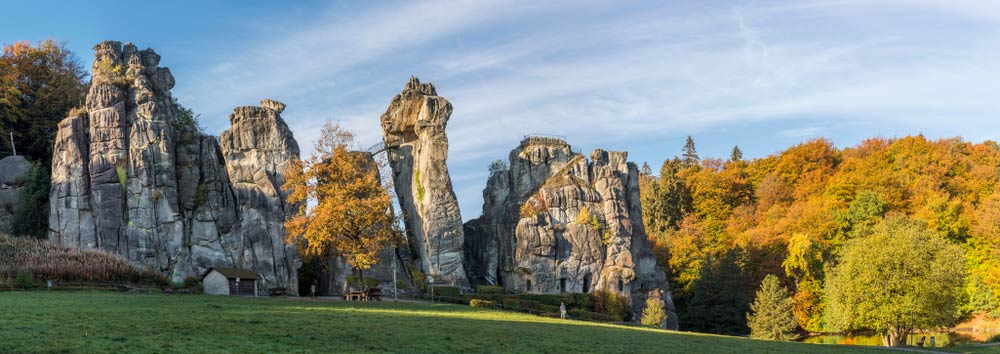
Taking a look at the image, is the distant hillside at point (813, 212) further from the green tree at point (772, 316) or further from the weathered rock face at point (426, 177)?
the weathered rock face at point (426, 177)

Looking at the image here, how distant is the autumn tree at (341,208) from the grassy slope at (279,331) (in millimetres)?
13452

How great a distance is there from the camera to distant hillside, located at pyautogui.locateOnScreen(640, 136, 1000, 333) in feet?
239

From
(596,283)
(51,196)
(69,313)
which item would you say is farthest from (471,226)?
(69,313)

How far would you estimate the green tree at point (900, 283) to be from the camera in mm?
50781

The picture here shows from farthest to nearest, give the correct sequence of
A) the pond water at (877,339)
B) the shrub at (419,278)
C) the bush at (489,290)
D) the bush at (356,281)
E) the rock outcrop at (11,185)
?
1. the shrub at (419,278)
2. the bush at (489,290)
3. the rock outcrop at (11,185)
4. the pond water at (877,339)
5. the bush at (356,281)

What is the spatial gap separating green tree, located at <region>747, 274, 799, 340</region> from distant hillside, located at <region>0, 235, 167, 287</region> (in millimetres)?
43573

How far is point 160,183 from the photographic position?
64125 mm

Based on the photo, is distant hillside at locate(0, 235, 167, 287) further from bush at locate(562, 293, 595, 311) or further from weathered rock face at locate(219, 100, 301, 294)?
bush at locate(562, 293, 595, 311)

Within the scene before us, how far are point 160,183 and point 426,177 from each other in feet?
76.3

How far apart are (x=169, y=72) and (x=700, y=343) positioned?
5506 cm

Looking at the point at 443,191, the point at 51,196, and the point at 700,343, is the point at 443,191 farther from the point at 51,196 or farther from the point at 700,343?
the point at 700,343

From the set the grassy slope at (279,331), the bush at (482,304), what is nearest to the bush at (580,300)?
the bush at (482,304)

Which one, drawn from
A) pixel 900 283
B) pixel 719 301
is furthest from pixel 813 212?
pixel 900 283

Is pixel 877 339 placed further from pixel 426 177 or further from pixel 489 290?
pixel 426 177
